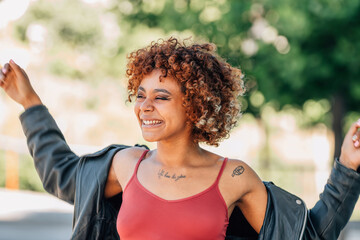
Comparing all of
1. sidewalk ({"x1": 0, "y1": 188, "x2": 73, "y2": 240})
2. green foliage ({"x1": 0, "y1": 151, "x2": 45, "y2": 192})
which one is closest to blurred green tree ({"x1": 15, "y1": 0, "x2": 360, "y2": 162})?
green foliage ({"x1": 0, "y1": 151, "x2": 45, "y2": 192})

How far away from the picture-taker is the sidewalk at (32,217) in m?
7.93

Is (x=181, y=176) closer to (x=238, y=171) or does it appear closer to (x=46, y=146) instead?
(x=238, y=171)

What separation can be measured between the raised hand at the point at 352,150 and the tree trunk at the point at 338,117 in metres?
7.51

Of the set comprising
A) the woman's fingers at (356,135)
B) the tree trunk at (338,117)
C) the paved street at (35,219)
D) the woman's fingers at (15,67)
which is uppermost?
the tree trunk at (338,117)

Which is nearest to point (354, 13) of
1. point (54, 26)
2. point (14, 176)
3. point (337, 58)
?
point (337, 58)

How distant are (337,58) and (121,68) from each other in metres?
5.50

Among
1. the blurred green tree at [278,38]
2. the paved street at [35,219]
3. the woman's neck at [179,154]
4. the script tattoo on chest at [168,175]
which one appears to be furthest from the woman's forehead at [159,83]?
the blurred green tree at [278,38]

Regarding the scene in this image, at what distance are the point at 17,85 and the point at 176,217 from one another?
1077 mm

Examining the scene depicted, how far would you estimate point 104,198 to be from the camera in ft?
8.57

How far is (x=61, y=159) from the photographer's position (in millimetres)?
2670

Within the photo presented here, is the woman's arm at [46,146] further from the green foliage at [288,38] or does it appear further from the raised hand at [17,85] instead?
the green foliage at [288,38]

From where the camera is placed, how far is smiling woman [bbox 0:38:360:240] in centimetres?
233

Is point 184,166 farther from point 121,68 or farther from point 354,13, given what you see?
point 121,68

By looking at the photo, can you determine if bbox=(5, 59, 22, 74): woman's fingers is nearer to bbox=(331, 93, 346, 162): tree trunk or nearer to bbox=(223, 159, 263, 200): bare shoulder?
bbox=(223, 159, 263, 200): bare shoulder
